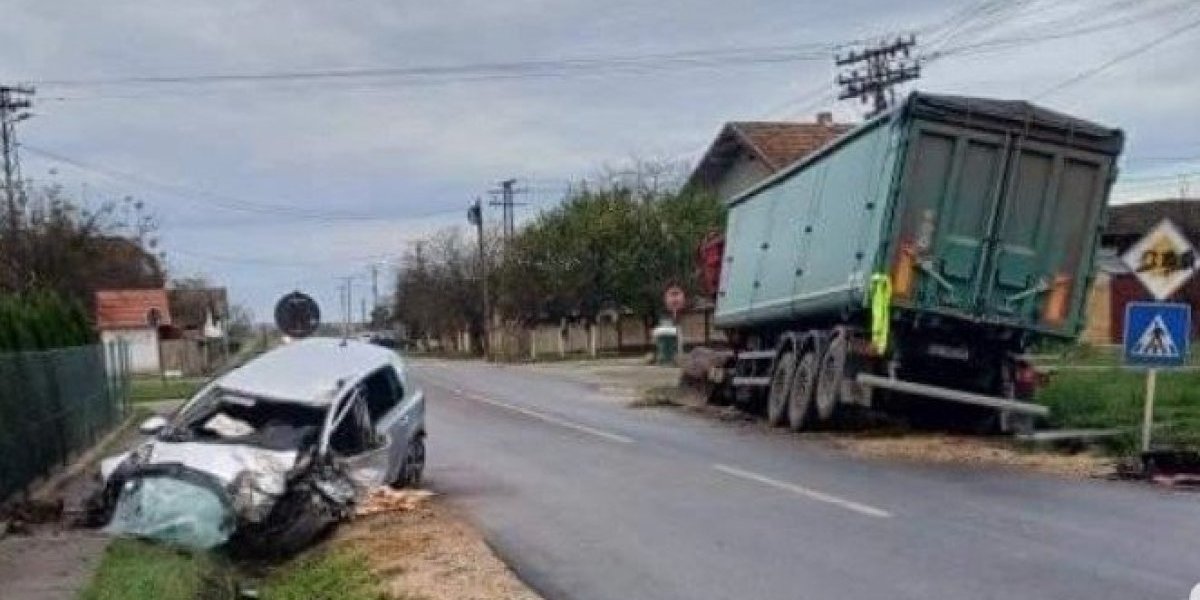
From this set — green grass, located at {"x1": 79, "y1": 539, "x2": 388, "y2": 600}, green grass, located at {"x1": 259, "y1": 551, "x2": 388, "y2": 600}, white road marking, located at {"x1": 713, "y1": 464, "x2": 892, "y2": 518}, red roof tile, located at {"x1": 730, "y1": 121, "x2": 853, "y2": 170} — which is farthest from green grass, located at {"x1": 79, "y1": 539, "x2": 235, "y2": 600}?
red roof tile, located at {"x1": 730, "y1": 121, "x2": 853, "y2": 170}

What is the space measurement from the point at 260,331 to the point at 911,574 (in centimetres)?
17453

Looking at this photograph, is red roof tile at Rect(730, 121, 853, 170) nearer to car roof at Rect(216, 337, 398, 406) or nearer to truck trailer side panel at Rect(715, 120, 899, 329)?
truck trailer side panel at Rect(715, 120, 899, 329)

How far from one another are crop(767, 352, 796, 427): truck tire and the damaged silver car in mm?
7798

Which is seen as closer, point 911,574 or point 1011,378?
point 911,574

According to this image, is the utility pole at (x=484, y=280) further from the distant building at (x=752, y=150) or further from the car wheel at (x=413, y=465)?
the car wheel at (x=413, y=465)

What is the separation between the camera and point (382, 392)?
1548 centimetres

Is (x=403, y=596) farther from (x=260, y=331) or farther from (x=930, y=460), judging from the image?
(x=260, y=331)

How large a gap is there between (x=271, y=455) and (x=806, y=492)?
4647 millimetres

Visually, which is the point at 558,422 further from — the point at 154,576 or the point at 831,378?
the point at 154,576

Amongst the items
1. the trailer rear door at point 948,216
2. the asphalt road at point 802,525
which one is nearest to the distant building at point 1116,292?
the trailer rear door at point 948,216

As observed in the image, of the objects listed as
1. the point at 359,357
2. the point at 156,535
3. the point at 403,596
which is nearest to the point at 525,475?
the point at 359,357

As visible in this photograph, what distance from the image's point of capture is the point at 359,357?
15.2 metres

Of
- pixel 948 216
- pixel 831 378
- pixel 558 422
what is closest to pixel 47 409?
pixel 558 422

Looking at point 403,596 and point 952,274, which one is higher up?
point 952,274
